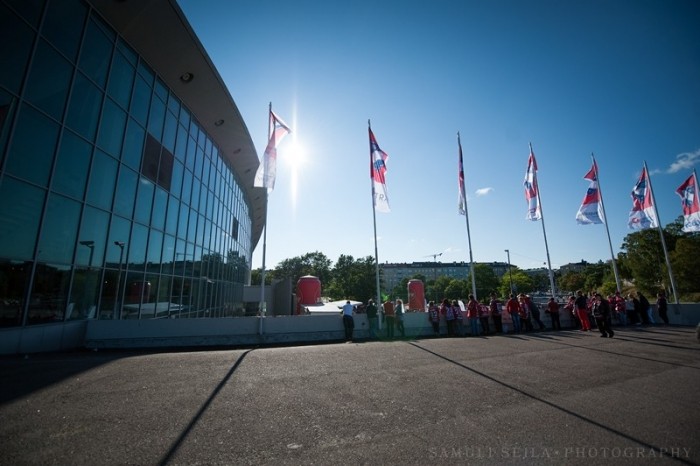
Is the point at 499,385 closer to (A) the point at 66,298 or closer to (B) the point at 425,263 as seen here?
(A) the point at 66,298

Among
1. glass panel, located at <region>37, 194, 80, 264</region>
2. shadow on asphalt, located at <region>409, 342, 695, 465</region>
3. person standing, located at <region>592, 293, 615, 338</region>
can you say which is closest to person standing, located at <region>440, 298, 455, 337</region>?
person standing, located at <region>592, 293, 615, 338</region>

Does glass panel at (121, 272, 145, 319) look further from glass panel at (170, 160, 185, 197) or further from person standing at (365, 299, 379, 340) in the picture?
person standing at (365, 299, 379, 340)

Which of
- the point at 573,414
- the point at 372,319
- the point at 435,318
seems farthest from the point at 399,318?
the point at 573,414

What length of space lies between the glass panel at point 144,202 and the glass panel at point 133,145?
0.85 meters

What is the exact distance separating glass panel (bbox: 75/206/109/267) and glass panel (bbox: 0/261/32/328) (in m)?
1.84

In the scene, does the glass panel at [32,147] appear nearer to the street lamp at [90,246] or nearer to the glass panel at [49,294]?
the street lamp at [90,246]

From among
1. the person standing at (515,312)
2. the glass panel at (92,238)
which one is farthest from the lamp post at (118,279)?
the person standing at (515,312)

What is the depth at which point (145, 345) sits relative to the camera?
11.1m

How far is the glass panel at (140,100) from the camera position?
45.1 ft

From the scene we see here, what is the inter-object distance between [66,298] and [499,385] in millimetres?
13270

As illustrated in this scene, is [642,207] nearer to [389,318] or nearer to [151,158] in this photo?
[389,318]

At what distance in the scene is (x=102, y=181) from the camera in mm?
11797

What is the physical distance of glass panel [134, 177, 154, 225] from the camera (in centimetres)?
1388

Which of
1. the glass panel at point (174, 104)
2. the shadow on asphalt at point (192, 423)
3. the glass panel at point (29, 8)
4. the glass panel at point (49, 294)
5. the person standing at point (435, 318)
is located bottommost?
the shadow on asphalt at point (192, 423)
